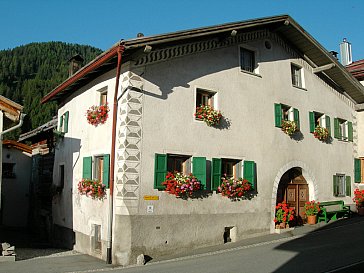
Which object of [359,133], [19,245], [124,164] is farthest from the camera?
[359,133]

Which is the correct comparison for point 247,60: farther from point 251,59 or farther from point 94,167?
point 94,167

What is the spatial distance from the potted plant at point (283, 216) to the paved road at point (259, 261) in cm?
146

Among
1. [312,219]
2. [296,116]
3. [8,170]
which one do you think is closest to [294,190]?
[312,219]

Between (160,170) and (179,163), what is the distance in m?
0.96

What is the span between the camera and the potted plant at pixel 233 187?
1286cm

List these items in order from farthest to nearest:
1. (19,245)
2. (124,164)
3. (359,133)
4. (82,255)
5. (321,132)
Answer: (359,133), (321,132), (19,245), (82,255), (124,164)

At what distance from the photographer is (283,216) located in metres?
14.5

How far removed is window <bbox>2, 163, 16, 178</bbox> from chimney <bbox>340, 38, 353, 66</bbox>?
21.0m

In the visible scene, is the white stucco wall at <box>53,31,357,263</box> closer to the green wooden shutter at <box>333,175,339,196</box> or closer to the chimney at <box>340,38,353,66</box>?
the green wooden shutter at <box>333,175,339,196</box>

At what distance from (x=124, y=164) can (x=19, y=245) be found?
23.6ft

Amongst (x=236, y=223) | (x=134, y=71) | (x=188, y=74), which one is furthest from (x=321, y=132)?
(x=134, y=71)

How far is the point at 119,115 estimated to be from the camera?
38.0ft

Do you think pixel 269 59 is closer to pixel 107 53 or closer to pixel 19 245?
pixel 107 53

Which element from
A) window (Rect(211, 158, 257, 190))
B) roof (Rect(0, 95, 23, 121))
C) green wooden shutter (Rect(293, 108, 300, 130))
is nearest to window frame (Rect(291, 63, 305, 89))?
green wooden shutter (Rect(293, 108, 300, 130))
